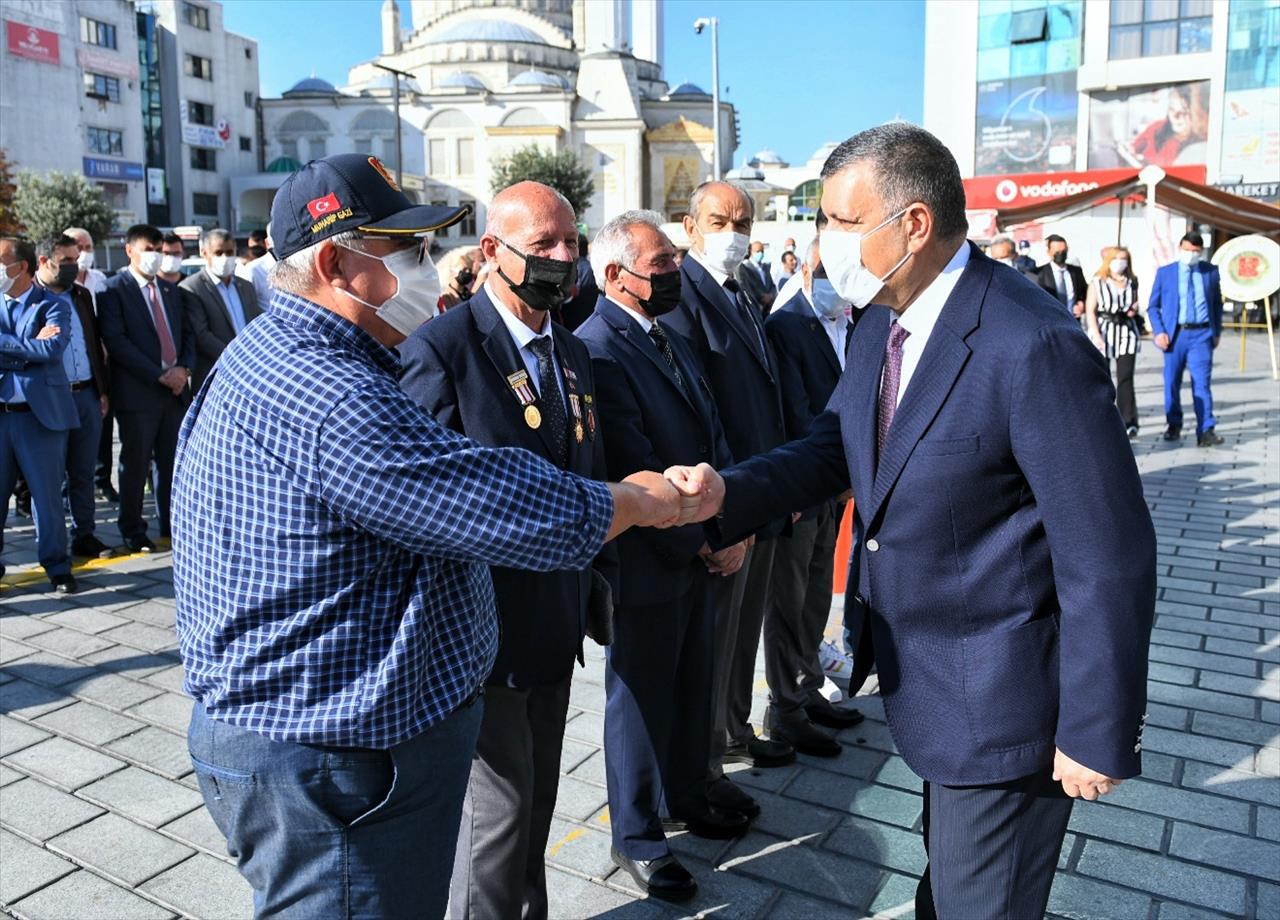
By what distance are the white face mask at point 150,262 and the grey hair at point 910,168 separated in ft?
21.8

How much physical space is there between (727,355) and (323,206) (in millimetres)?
2315

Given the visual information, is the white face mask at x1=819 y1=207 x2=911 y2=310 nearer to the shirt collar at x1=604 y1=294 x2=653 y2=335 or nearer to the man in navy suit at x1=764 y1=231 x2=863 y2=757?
the shirt collar at x1=604 y1=294 x2=653 y2=335

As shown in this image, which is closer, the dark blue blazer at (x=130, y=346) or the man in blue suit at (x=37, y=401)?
the man in blue suit at (x=37, y=401)

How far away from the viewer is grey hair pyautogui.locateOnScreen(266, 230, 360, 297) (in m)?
1.97

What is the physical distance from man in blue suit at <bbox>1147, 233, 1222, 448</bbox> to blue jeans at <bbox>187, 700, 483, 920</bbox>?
11092 mm

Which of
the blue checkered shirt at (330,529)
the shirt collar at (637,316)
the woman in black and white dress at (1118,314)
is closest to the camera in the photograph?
the blue checkered shirt at (330,529)

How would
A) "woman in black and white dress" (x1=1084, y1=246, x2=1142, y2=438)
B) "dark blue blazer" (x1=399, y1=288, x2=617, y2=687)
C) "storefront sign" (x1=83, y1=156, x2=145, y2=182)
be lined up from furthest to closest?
"storefront sign" (x1=83, y1=156, x2=145, y2=182) < "woman in black and white dress" (x1=1084, y1=246, x2=1142, y2=438) < "dark blue blazer" (x1=399, y1=288, x2=617, y2=687)

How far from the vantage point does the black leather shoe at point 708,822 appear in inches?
142

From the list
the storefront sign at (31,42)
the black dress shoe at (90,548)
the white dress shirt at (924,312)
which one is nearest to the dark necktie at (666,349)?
the white dress shirt at (924,312)

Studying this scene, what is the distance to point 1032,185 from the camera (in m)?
32.5

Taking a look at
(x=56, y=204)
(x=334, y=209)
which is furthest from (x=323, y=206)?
(x=56, y=204)

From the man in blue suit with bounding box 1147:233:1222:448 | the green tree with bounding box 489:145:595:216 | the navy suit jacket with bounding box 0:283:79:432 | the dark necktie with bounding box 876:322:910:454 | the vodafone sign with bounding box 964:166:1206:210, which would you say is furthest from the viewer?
the green tree with bounding box 489:145:595:216

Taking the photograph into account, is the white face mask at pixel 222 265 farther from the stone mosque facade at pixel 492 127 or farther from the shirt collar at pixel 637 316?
the stone mosque facade at pixel 492 127

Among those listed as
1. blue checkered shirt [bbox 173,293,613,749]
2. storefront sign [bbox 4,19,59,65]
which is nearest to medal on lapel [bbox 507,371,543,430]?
blue checkered shirt [bbox 173,293,613,749]
